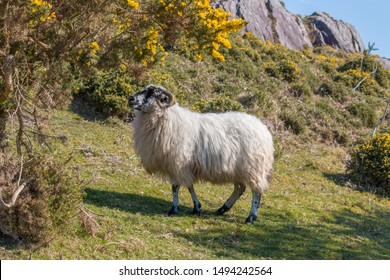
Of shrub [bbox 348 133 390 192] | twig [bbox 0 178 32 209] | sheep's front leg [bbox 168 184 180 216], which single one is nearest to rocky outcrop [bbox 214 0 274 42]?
shrub [bbox 348 133 390 192]

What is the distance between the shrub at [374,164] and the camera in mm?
15680

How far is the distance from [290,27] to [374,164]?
3959 centimetres

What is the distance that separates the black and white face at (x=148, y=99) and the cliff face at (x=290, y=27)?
2738cm

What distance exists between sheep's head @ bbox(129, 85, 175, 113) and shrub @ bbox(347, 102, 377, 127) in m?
17.2

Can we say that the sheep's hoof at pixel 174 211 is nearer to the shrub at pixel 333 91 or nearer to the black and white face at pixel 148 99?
the black and white face at pixel 148 99

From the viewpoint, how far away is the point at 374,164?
1591 cm

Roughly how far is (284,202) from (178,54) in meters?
12.1

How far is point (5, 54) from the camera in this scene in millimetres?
6664

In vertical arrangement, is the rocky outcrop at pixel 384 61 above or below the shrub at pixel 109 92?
above

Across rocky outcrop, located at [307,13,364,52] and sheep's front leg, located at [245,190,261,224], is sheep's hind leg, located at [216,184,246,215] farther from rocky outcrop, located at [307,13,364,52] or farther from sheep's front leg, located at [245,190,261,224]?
rocky outcrop, located at [307,13,364,52]

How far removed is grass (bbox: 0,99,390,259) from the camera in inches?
284

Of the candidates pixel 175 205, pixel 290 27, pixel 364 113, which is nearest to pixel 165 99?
pixel 175 205

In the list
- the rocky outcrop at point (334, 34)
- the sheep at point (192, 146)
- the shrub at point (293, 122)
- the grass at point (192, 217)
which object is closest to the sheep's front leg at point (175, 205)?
the sheep at point (192, 146)

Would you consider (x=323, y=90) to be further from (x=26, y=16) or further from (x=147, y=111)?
(x=26, y=16)
